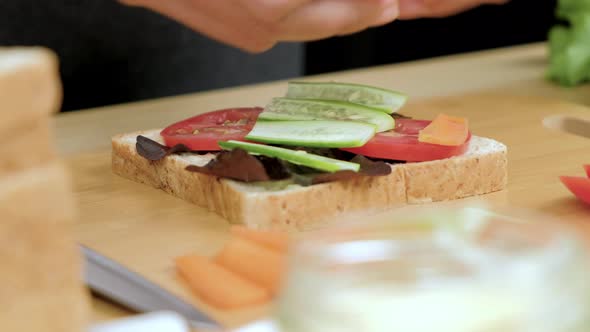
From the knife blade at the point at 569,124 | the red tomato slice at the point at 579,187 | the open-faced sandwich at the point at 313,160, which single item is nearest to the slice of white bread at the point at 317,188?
the open-faced sandwich at the point at 313,160

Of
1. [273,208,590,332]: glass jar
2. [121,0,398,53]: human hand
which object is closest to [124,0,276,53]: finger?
[121,0,398,53]: human hand

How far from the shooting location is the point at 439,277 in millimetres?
931

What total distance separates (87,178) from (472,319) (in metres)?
1.46

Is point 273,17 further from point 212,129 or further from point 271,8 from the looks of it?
point 212,129

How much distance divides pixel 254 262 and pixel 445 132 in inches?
28.3

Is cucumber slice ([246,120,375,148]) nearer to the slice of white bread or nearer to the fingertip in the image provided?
the slice of white bread

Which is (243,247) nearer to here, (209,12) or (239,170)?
(239,170)

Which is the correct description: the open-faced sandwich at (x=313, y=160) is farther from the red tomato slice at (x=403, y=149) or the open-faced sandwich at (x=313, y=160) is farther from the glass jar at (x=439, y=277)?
the glass jar at (x=439, y=277)

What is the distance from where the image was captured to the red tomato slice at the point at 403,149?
1.97 metres

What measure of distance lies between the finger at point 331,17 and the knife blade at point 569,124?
655mm

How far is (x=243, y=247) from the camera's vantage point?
1.48 meters

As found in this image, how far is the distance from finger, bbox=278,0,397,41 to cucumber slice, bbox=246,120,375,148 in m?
0.24

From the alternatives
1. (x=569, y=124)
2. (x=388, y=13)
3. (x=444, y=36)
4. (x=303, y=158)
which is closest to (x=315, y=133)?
(x=303, y=158)

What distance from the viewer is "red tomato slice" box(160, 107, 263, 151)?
209 centimetres
